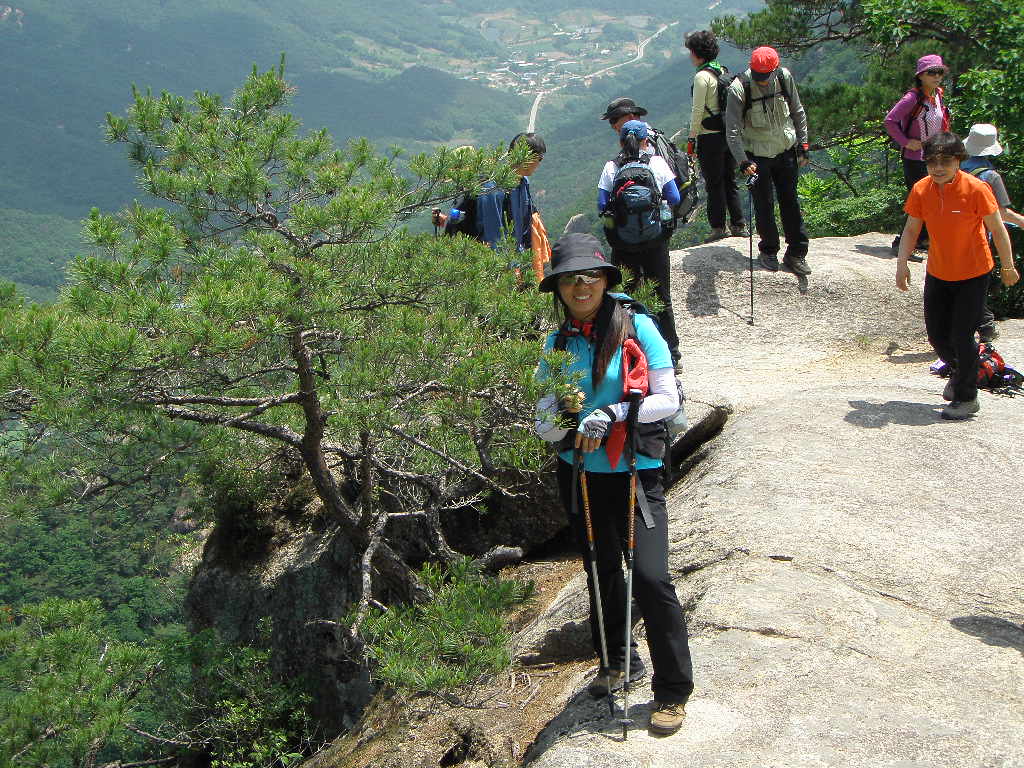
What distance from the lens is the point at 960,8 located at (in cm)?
1127

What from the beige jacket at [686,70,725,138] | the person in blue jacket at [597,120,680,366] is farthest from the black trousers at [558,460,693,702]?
the beige jacket at [686,70,725,138]

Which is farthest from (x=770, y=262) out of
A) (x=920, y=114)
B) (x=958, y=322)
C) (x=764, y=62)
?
(x=958, y=322)

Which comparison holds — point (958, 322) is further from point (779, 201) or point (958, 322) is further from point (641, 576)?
point (641, 576)

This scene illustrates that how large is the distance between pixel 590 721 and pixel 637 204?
3.91 metres

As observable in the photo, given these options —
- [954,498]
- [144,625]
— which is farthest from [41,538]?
[954,498]

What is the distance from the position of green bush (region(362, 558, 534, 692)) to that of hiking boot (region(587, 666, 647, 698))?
606 millimetres

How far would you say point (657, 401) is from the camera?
3.67m

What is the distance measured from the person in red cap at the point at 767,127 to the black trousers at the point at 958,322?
280 cm

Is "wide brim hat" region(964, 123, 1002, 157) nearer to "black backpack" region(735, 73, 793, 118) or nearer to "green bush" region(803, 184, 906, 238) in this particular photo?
"black backpack" region(735, 73, 793, 118)

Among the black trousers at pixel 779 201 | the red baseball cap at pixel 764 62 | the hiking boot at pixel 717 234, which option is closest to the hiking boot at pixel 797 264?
the black trousers at pixel 779 201

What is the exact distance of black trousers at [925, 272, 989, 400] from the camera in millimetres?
6004

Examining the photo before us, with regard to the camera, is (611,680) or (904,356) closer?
(611,680)

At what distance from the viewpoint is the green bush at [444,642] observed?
172 inches

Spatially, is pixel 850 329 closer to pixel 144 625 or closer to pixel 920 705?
pixel 920 705
